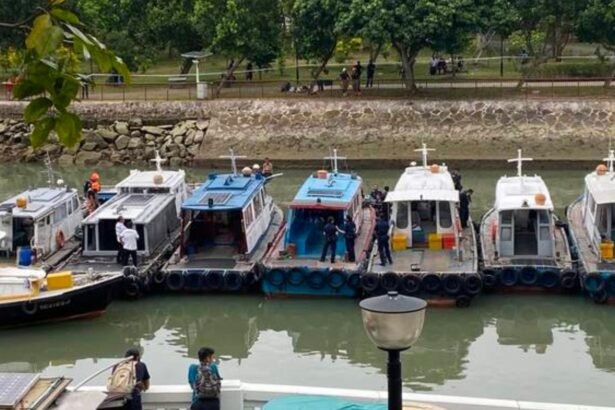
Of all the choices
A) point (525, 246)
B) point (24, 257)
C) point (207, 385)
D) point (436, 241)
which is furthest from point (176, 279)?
point (207, 385)

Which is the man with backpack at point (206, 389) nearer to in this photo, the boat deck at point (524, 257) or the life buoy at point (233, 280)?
the life buoy at point (233, 280)

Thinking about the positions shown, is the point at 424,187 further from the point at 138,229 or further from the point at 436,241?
the point at 138,229

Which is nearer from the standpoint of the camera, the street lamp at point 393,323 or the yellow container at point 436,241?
the street lamp at point 393,323

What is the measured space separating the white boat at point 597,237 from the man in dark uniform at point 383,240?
3.90 meters

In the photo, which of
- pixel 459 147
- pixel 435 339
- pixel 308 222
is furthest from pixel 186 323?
pixel 459 147

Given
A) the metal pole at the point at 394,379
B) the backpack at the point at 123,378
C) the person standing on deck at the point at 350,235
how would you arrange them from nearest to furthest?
the metal pole at the point at 394,379, the backpack at the point at 123,378, the person standing on deck at the point at 350,235

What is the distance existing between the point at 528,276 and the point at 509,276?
379 mm

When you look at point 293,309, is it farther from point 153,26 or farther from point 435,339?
point 153,26

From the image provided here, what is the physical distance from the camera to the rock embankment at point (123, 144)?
41844 millimetres

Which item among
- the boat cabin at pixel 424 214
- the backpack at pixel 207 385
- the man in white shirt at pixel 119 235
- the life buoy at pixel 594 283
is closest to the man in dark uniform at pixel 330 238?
the boat cabin at pixel 424 214

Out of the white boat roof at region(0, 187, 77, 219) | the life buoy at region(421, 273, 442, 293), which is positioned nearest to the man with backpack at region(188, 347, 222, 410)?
the life buoy at region(421, 273, 442, 293)

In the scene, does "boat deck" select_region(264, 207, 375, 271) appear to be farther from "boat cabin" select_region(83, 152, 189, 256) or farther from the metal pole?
the metal pole

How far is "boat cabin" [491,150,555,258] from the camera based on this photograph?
22.3m

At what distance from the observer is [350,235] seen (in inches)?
870
